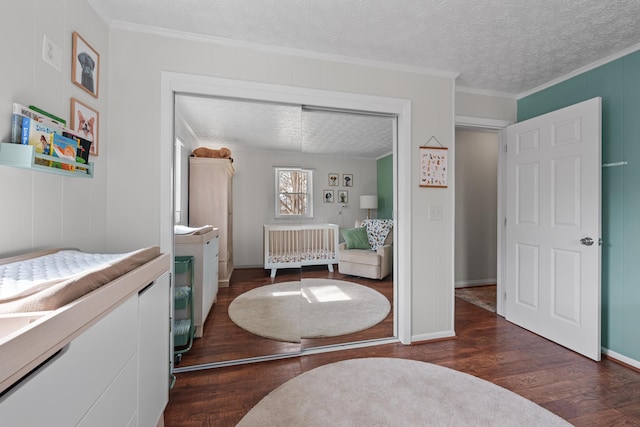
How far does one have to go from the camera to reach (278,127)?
2270 millimetres

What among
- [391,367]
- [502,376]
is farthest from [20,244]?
[502,376]

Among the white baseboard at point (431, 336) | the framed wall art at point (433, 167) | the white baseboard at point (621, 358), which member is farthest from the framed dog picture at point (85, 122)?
the white baseboard at point (621, 358)

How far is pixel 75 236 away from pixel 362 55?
2242 mm

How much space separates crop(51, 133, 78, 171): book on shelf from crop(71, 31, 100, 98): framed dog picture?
0.46 meters

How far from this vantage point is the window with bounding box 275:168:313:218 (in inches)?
90.7

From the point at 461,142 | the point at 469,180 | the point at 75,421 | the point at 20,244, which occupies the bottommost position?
the point at 75,421

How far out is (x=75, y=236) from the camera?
1517 mm

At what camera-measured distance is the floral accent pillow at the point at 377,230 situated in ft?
9.07

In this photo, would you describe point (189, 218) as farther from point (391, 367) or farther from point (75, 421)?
point (391, 367)

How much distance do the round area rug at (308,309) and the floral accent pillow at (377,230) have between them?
19.6 inches

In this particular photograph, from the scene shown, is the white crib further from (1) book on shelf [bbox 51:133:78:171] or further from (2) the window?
(1) book on shelf [bbox 51:133:78:171]

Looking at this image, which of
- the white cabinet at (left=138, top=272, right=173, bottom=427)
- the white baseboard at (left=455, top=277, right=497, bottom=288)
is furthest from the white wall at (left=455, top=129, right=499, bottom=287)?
the white cabinet at (left=138, top=272, right=173, bottom=427)

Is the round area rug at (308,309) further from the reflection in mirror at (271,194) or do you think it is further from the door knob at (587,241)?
the door knob at (587,241)

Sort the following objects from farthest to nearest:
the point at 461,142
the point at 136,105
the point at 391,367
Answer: the point at 461,142, the point at 391,367, the point at 136,105
